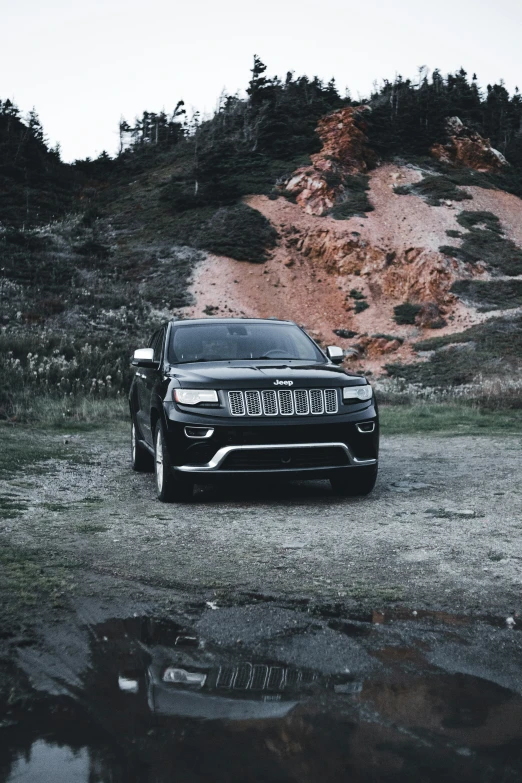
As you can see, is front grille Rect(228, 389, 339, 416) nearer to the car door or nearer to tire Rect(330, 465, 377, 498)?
tire Rect(330, 465, 377, 498)

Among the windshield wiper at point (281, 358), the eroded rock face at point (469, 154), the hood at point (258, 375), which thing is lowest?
the hood at point (258, 375)

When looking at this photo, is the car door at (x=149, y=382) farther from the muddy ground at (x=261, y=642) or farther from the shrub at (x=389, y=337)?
the shrub at (x=389, y=337)

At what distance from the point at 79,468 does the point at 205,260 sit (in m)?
43.2

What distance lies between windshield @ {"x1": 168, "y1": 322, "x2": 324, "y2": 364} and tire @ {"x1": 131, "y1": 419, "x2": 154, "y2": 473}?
1.43 m

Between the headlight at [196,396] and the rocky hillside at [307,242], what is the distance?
25148 mm

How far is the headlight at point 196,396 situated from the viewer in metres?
7.23

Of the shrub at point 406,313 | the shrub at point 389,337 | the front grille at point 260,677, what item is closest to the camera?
the front grille at point 260,677

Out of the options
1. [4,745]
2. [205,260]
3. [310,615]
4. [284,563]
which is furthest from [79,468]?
[205,260]

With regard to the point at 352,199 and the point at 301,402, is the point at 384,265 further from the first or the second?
the point at 301,402

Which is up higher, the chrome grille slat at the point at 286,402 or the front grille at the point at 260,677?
the chrome grille slat at the point at 286,402

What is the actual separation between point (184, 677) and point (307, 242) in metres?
50.9

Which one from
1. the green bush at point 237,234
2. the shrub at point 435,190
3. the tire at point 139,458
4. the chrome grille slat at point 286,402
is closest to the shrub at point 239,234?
the green bush at point 237,234

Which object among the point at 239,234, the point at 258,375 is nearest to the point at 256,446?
the point at 258,375

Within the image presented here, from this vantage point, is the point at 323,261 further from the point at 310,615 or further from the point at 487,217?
the point at 310,615
